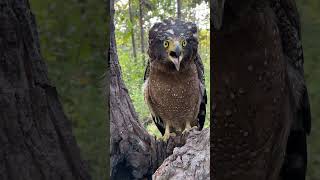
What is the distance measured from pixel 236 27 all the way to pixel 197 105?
330 mm

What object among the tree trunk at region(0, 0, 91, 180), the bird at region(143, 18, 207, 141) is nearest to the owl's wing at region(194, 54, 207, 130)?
the bird at region(143, 18, 207, 141)

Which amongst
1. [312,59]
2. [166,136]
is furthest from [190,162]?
[312,59]

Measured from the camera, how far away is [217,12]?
64 centimetres

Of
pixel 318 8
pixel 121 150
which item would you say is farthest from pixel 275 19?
pixel 121 150

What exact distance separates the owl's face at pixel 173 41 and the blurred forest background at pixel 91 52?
19 millimetres

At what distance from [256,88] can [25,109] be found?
0.32 m

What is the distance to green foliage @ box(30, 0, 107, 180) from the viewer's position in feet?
2.62

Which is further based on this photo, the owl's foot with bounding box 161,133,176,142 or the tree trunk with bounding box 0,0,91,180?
the owl's foot with bounding box 161,133,176,142

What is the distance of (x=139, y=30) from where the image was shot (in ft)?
2.88

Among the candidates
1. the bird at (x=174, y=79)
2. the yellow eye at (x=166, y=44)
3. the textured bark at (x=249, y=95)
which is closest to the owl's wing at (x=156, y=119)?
the bird at (x=174, y=79)

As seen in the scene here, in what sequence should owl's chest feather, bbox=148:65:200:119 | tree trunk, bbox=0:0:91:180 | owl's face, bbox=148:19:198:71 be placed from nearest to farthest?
1. tree trunk, bbox=0:0:91:180
2. owl's face, bbox=148:19:198:71
3. owl's chest feather, bbox=148:65:200:119

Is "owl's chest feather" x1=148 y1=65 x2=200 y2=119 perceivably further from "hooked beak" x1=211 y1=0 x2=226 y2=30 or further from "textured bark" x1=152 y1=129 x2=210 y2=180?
"hooked beak" x1=211 y1=0 x2=226 y2=30

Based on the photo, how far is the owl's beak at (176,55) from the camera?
0.80 metres

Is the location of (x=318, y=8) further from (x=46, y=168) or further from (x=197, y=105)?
(x=46, y=168)
